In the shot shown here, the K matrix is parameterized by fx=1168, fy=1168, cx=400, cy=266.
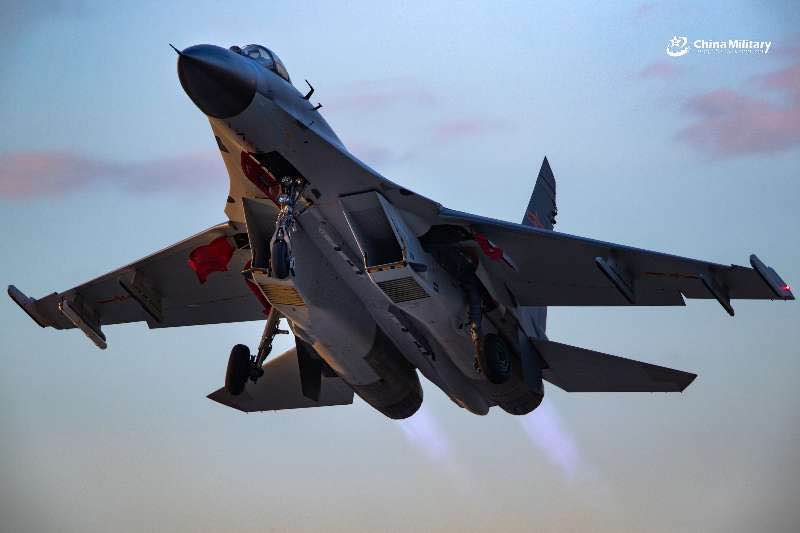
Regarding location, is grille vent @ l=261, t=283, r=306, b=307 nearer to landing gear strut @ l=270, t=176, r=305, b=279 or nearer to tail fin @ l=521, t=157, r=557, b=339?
landing gear strut @ l=270, t=176, r=305, b=279

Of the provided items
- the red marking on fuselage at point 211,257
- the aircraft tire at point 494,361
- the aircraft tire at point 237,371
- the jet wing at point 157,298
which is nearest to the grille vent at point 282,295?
the aircraft tire at point 237,371

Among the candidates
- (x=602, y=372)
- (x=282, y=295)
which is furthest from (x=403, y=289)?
(x=602, y=372)

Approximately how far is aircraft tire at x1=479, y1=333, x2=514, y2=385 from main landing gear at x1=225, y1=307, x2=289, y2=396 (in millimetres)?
3701

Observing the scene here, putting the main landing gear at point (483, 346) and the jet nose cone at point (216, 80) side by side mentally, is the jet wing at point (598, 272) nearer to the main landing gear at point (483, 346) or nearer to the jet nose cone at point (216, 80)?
the main landing gear at point (483, 346)

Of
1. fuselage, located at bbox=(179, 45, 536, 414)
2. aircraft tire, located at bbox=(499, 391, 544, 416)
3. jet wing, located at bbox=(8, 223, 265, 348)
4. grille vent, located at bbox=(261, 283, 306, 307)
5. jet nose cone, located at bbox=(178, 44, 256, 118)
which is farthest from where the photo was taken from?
jet wing, located at bbox=(8, 223, 265, 348)

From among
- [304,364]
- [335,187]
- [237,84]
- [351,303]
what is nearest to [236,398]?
[304,364]

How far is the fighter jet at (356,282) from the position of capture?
60.5 feet

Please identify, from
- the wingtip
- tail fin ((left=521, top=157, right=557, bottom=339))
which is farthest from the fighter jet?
tail fin ((left=521, top=157, right=557, bottom=339))

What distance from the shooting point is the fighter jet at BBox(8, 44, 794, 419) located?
18.5m

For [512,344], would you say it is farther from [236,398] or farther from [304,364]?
[236,398]

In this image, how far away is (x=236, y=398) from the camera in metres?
24.3

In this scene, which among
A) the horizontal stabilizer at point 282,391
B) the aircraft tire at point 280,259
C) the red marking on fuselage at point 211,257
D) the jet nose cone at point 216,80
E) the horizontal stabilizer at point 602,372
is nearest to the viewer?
the jet nose cone at point 216,80

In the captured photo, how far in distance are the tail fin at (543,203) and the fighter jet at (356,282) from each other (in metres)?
2.68

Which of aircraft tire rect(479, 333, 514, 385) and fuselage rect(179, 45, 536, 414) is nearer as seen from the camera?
fuselage rect(179, 45, 536, 414)
